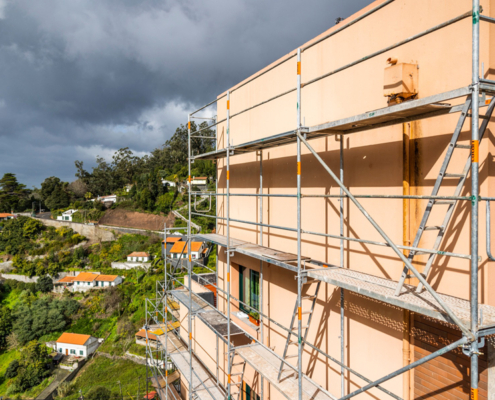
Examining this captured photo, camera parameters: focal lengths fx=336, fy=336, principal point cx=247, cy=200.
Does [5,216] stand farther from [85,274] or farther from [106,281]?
[106,281]

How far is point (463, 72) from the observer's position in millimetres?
3047

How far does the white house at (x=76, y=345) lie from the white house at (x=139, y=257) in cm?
1084

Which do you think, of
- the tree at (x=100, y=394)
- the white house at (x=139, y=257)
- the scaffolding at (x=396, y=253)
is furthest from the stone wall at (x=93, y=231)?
the scaffolding at (x=396, y=253)

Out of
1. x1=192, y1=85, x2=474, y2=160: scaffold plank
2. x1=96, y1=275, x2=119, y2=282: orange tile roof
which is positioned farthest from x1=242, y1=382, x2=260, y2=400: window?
x1=96, y1=275, x2=119, y2=282: orange tile roof

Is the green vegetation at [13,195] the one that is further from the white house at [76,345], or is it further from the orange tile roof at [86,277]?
the white house at [76,345]

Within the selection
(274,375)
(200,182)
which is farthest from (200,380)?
(200,182)

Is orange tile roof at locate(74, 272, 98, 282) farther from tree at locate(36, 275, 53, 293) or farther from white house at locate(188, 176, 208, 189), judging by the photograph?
white house at locate(188, 176, 208, 189)

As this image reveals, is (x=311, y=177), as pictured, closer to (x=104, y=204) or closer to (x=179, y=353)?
(x=179, y=353)

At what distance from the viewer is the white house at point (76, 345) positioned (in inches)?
1072

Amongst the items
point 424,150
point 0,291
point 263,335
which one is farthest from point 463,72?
point 0,291

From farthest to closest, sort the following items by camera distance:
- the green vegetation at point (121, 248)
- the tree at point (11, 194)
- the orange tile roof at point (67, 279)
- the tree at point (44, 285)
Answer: the tree at point (11, 194) < the green vegetation at point (121, 248) < the tree at point (44, 285) < the orange tile roof at point (67, 279)

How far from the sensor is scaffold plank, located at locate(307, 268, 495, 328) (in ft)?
8.04

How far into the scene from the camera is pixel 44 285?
37.3m

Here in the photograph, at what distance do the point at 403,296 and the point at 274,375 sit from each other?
2.48m
